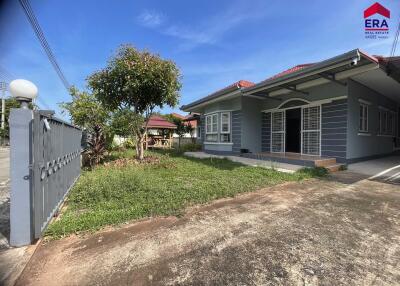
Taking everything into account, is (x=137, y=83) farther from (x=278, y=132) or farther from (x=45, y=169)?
(x=278, y=132)

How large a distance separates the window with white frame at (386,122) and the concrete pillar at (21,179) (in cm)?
1292

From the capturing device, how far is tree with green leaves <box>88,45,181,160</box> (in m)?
8.14

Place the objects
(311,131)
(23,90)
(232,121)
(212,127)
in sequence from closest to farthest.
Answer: (23,90), (311,131), (232,121), (212,127)

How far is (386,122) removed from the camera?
1120 cm

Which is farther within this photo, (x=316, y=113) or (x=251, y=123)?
(x=251, y=123)

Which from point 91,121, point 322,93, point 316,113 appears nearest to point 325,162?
point 316,113

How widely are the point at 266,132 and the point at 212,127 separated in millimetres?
3216

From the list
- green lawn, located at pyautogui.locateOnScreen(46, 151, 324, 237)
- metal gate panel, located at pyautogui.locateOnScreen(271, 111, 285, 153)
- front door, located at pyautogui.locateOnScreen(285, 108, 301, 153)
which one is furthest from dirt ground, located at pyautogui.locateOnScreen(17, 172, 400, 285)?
front door, located at pyautogui.locateOnScreen(285, 108, 301, 153)

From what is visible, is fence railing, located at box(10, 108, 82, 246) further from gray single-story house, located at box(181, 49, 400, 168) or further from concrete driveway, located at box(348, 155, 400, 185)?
concrete driveway, located at box(348, 155, 400, 185)

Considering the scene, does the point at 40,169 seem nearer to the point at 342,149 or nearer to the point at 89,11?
the point at 89,11

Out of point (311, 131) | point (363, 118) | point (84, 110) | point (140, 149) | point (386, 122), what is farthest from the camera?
point (84, 110)

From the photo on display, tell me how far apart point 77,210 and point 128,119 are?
599 cm

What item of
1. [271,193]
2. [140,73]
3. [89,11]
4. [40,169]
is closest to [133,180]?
[40,169]

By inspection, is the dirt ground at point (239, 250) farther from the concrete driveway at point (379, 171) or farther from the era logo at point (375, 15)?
the era logo at point (375, 15)
